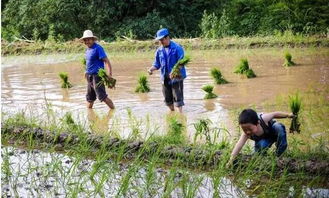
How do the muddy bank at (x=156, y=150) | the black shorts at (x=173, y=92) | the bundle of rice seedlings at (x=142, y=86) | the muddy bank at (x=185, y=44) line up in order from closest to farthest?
the muddy bank at (x=156, y=150) → the black shorts at (x=173, y=92) → the bundle of rice seedlings at (x=142, y=86) → the muddy bank at (x=185, y=44)

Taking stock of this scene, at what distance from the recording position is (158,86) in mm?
10070

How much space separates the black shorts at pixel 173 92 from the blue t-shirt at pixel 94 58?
965mm

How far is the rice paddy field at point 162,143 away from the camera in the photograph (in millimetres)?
4281

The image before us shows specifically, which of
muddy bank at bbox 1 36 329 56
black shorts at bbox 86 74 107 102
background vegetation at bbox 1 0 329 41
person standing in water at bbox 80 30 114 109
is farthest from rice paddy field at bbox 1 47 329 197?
background vegetation at bbox 1 0 329 41

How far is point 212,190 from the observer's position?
4.24 meters

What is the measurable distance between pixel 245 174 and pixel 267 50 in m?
10.1

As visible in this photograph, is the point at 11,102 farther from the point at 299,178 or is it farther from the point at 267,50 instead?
the point at 267,50

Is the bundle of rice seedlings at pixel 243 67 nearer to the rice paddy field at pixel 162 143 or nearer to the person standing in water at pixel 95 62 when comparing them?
the rice paddy field at pixel 162 143

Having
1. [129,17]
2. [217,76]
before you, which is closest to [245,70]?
[217,76]

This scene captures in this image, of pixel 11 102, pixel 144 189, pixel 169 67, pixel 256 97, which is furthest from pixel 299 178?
pixel 11 102

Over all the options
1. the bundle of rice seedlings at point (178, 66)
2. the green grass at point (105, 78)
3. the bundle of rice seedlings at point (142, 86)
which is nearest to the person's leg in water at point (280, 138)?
the bundle of rice seedlings at point (178, 66)

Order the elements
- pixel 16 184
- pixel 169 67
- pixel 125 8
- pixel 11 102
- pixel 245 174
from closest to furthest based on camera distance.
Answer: pixel 245 174
pixel 16 184
pixel 169 67
pixel 11 102
pixel 125 8

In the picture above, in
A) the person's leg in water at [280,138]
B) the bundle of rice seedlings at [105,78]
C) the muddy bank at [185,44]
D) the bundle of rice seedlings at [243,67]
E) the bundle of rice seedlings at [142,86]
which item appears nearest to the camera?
the person's leg in water at [280,138]

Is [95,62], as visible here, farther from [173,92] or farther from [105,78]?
[173,92]
